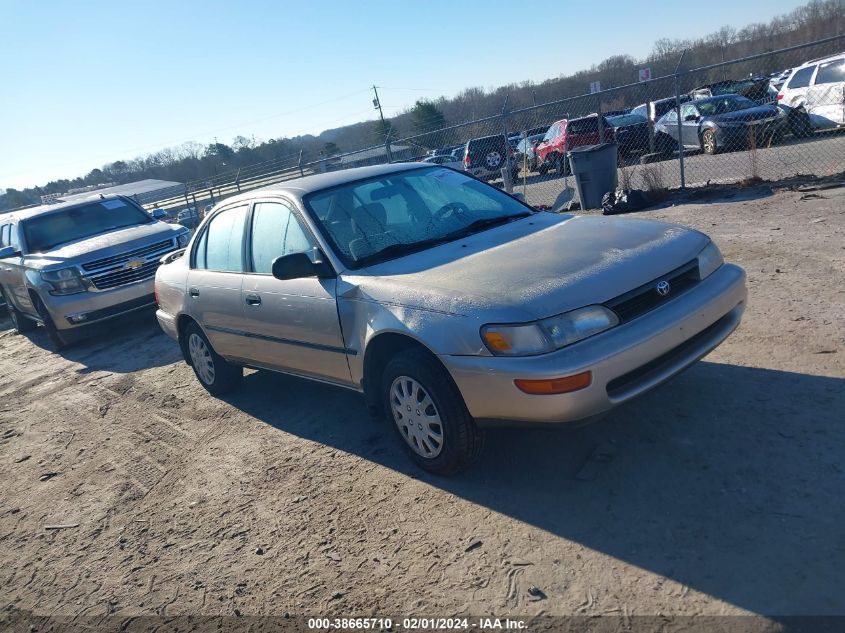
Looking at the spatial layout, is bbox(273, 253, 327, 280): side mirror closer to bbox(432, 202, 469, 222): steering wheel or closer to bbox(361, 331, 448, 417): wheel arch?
bbox(361, 331, 448, 417): wheel arch

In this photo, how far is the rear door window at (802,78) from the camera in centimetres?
1698

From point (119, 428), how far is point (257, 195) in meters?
2.57

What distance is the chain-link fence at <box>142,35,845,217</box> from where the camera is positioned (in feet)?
41.1

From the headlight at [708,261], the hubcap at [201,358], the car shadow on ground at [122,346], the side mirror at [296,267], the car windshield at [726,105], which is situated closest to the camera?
the headlight at [708,261]

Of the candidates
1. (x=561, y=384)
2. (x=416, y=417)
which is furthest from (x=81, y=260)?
(x=561, y=384)

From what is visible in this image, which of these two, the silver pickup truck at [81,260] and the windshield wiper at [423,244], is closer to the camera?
the windshield wiper at [423,244]

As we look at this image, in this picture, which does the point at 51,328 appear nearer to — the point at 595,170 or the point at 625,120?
the point at 595,170

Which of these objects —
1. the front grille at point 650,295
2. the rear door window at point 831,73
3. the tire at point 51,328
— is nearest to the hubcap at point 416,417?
the front grille at point 650,295

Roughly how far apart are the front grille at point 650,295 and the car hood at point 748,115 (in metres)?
14.1

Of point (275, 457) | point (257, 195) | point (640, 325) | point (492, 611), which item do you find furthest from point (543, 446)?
point (257, 195)

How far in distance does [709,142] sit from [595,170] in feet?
26.6

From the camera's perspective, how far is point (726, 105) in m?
17.8

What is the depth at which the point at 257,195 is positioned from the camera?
5012mm

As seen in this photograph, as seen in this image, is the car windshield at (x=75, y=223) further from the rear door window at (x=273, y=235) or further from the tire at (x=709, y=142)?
the tire at (x=709, y=142)
